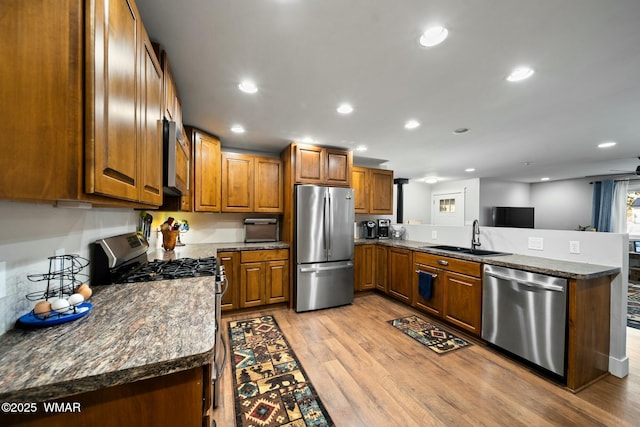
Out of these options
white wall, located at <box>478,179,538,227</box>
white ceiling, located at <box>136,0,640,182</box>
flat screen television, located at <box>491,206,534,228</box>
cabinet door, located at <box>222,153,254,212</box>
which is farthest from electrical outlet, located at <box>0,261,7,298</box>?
flat screen television, located at <box>491,206,534,228</box>

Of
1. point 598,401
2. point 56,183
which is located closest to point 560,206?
point 598,401

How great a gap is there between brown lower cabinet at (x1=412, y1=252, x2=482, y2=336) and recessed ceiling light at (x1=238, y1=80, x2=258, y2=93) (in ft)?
8.70

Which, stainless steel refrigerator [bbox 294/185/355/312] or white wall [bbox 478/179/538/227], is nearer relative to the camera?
stainless steel refrigerator [bbox 294/185/355/312]

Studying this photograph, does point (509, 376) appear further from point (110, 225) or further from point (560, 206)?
point (560, 206)

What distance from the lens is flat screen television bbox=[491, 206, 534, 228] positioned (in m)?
6.61

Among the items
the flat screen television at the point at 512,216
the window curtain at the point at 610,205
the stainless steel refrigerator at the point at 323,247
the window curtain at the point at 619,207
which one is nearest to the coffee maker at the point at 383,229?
the stainless steel refrigerator at the point at 323,247

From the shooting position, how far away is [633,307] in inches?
138

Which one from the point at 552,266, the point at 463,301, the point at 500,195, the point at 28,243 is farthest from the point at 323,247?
the point at 500,195

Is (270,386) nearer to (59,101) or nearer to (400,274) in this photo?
(59,101)

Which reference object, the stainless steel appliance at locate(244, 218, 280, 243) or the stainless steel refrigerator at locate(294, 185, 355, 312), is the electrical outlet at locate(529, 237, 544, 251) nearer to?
the stainless steel refrigerator at locate(294, 185, 355, 312)

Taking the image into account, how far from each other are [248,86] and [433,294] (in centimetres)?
298

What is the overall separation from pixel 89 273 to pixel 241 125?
2.01 metres

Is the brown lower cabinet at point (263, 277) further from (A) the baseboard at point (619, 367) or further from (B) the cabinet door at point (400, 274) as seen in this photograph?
(A) the baseboard at point (619, 367)

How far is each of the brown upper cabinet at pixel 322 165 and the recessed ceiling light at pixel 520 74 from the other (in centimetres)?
216
